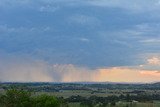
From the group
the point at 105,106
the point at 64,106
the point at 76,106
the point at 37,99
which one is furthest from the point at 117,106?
the point at 37,99

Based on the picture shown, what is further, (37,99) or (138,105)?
(138,105)

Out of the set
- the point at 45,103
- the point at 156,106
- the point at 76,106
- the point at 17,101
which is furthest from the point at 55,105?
the point at 156,106

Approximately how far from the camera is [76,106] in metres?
163

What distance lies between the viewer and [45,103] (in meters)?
93.7

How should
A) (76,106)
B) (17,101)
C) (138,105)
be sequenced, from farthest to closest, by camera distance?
(138,105)
(76,106)
(17,101)

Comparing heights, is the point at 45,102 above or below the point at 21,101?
below

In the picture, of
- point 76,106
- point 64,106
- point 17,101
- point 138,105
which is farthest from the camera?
point 138,105

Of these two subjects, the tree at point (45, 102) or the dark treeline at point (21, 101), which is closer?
the dark treeline at point (21, 101)

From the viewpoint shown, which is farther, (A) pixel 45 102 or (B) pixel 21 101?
(A) pixel 45 102

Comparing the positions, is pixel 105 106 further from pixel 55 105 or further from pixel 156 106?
pixel 55 105

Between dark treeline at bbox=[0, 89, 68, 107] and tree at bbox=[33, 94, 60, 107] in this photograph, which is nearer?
dark treeline at bbox=[0, 89, 68, 107]

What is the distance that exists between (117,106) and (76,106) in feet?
62.0

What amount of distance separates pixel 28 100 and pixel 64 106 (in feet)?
153

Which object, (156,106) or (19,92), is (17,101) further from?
(156,106)
